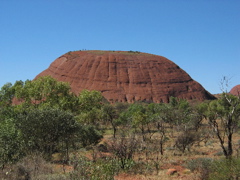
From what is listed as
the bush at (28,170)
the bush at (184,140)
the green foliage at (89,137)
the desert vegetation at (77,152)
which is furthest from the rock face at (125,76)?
the bush at (28,170)

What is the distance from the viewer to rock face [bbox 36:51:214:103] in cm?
9562

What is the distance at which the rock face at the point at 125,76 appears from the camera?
314 ft

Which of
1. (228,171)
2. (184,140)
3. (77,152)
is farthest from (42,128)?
(184,140)

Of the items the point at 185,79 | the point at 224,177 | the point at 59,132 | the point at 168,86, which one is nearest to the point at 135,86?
the point at 168,86

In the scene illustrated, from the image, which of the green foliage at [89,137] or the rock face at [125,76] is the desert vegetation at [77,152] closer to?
the green foliage at [89,137]

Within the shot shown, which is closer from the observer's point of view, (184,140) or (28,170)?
(28,170)

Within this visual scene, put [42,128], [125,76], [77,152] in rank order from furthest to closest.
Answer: [125,76] → [77,152] → [42,128]

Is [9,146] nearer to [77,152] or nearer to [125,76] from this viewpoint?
[77,152]

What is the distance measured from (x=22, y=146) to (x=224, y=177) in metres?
10.2

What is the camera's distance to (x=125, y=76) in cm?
10138

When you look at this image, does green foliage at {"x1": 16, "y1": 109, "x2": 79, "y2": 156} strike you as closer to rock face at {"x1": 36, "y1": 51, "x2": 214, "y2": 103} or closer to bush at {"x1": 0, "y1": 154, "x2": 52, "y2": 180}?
bush at {"x1": 0, "y1": 154, "x2": 52, "y2": 180}

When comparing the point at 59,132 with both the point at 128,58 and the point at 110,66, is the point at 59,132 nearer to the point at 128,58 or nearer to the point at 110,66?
the point at 110,66

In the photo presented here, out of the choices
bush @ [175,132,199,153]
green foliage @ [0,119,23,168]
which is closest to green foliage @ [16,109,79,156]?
green foliage @ [0,119,23,168]

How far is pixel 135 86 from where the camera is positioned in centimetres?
9888
